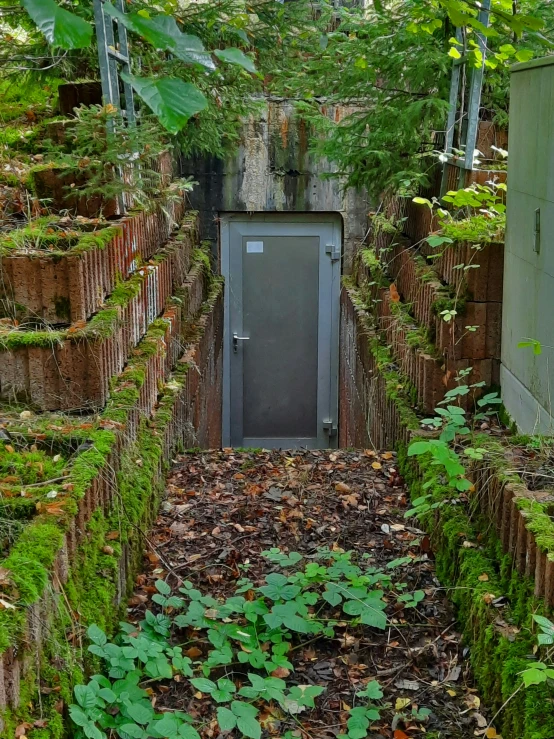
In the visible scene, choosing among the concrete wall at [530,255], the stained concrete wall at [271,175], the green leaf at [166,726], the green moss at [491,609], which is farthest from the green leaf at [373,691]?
the stained concrete wall at [271,175]

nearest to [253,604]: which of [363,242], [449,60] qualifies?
[449,60]

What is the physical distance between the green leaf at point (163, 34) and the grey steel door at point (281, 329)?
8862 millimetres

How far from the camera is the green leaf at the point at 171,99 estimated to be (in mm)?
1375

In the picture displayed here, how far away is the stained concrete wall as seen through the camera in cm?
980

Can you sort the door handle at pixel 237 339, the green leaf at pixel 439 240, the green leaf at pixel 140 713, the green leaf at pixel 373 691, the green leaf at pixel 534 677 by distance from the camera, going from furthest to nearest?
1. the door handle at pixel 237 339
2. the green leaf at pixel 439 240
3. the green leaf at pixel 373 691
4. the green leaf at pixel 140 713
5. the green leaf at pixel 534 677

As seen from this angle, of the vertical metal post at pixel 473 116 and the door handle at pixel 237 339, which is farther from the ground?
the vertical metal post at pixel 473 116

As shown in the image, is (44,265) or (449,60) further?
(449,60)

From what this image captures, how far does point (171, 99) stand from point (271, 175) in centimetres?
874

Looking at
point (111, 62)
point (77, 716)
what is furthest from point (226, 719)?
point (111, 62)

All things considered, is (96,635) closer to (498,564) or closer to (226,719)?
(226,719)

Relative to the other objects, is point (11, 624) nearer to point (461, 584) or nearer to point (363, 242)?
point (461, 584)

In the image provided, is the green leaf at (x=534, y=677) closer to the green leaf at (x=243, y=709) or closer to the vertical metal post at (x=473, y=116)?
the green leaf at (x=243, y=709)

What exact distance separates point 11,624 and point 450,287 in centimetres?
367

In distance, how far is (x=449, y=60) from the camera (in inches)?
231
